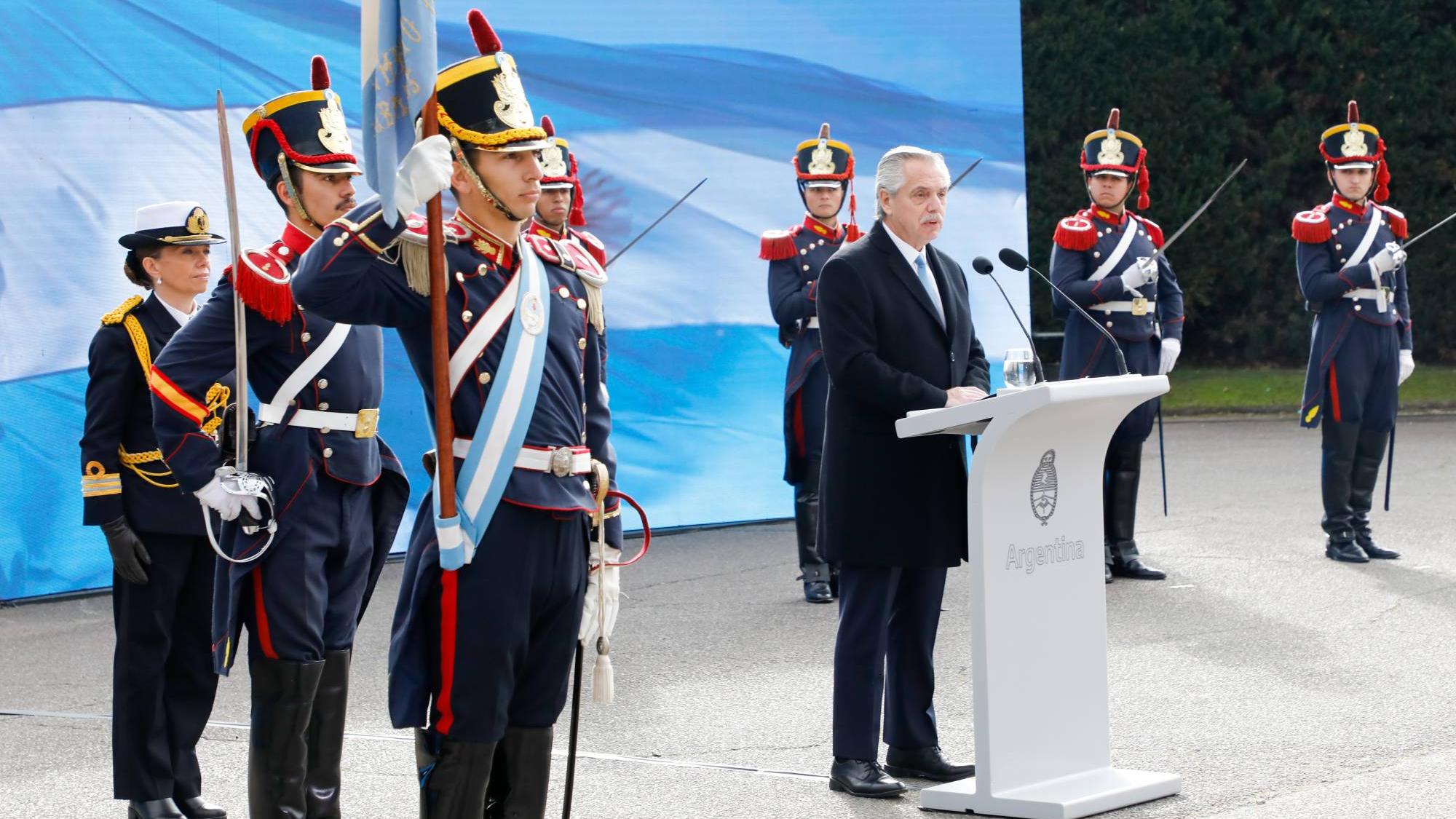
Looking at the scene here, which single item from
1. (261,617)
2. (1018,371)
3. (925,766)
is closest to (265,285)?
(261,617)

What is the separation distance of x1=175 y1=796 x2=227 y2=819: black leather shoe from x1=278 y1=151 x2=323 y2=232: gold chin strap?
1598 mm

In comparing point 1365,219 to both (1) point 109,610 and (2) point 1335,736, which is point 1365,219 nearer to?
(2) point 1335,736

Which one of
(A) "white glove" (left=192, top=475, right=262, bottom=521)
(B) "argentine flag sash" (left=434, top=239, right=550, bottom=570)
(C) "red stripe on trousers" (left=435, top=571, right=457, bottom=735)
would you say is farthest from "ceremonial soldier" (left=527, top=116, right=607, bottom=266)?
(C) "red stripe on trousers" (left=435, top=571, right=457, bottom=735)

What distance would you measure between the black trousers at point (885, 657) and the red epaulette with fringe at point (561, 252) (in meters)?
1.58

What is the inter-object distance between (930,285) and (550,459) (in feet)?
6.30

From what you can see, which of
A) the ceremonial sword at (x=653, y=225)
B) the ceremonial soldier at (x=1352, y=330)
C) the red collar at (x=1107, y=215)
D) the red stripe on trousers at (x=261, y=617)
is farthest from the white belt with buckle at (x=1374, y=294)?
the red stripe on trousers at (x=261, y=617)

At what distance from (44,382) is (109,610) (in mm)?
1104

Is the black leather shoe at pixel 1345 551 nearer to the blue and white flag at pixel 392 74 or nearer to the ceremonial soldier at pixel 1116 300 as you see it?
the ceremonial soldier at pixel 1116 300

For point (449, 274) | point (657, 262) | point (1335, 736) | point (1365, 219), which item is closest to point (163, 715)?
point (449, 274)

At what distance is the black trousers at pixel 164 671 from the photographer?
4668 millimetres

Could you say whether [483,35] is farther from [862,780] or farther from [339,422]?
[862,780]

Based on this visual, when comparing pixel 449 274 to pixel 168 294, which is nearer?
pixel 449 274

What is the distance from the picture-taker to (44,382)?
26.9 ft

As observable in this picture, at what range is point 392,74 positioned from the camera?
10.9 feet
